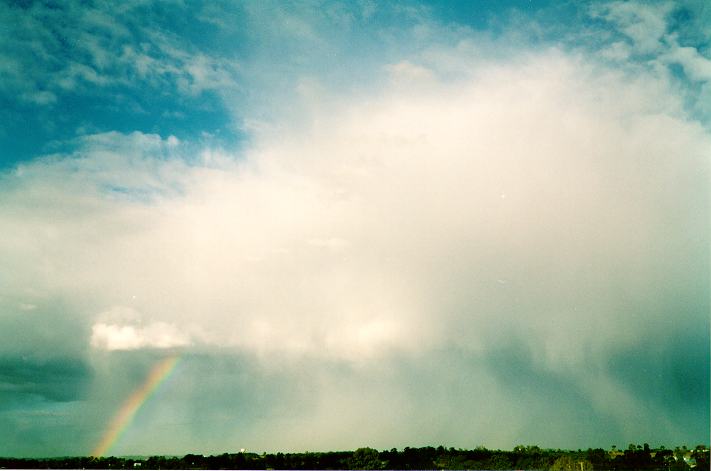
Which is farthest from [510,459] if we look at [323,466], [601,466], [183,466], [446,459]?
[183,466]

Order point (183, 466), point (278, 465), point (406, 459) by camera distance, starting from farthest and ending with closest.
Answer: point (406, 459) → point (278, 465) → point (183, 466)

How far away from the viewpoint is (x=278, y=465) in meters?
48.2

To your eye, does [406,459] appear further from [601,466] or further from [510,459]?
[601,466]

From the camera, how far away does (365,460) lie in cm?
5250

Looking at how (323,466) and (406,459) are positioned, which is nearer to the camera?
(323,466)

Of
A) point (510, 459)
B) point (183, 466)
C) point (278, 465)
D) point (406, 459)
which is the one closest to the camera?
point (183, 466)

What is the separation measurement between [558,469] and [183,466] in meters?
47.0

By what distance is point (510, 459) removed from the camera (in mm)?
65812

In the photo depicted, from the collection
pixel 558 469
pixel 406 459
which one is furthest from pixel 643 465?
pixel 406 459

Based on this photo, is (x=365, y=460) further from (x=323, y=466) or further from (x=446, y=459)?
(x=446, y=459)

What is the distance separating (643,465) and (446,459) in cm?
2788

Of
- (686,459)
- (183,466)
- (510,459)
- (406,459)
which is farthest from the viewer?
(686,459)

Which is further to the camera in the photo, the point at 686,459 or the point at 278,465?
the point at 686,459

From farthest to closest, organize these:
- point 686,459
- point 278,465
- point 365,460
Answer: point 686,459
point 365,460
point 278,465
